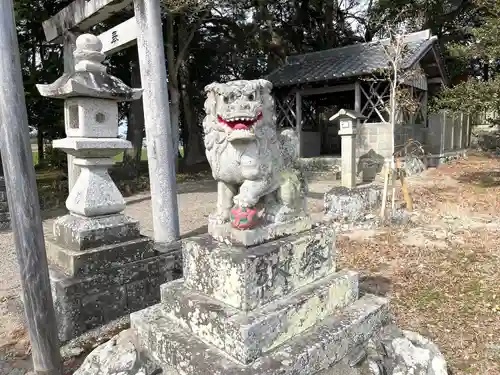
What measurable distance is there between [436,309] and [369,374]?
1.78m

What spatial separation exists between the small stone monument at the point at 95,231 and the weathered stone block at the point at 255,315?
1.48 m

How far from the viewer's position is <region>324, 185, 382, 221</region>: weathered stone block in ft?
22.0

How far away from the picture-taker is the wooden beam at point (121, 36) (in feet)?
15.1

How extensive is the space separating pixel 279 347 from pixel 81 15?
5452 mm

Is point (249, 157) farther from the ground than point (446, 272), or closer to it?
farther from the ground

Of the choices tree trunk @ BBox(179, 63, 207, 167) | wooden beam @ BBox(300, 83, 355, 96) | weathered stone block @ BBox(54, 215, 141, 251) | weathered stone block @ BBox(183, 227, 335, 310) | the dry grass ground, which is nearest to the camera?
weathered stone block @ BBox(183, 227, 335, 310)

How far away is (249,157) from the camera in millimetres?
1969

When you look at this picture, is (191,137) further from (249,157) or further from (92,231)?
(249,157)

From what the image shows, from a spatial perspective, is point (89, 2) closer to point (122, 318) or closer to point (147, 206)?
point (122, 318)

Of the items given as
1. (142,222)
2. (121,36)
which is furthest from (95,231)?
(142,222)

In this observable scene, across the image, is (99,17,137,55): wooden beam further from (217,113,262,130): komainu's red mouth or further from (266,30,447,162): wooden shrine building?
(266,30,447,162): wooden shrine building

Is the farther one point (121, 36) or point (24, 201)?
point (121, 36)

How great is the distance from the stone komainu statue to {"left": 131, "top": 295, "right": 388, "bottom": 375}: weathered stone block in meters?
0.63

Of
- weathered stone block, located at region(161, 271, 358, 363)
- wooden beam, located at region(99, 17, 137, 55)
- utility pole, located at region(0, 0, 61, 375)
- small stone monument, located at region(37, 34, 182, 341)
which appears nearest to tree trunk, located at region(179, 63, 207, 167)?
wooden beam, located at region(99, 17, 137, 55)
